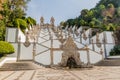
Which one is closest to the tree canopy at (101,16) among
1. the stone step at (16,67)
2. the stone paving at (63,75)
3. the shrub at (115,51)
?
the shrub at (115,51)

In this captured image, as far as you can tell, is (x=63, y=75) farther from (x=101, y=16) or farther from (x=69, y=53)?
(x=101, y=16)

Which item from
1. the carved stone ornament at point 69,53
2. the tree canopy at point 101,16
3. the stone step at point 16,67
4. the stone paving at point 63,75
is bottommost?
the stone paving at point 63,75

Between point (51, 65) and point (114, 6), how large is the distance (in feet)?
112

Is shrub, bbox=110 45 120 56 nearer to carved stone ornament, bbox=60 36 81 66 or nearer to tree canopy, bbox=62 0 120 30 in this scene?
carved stone ornament, bbox=60 36 81 66

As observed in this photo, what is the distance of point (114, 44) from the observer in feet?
93.0

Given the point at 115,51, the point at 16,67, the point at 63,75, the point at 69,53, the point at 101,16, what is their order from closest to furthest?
1. the point at 63,75
2. the point at 16,67
3. the point at 69,53
4. the point at 115,51
5. the point at 101,16

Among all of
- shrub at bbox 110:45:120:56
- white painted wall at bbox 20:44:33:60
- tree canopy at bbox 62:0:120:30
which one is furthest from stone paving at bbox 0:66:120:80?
tree canopy at bbox 62:0:120:30

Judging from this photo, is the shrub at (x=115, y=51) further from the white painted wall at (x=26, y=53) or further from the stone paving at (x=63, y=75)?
the stone paving at (x=63, y=75)

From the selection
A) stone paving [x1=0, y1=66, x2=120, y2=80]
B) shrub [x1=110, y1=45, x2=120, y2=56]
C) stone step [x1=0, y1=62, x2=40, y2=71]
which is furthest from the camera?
shrub [x1=110, y1=45, x2=120, y2=56]

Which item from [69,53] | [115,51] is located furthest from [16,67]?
[115,51]

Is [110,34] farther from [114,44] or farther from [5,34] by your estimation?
[5,34]

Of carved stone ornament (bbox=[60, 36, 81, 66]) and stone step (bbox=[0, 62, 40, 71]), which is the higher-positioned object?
carved stone ornament (bbox=[60, 36, 81, 66])

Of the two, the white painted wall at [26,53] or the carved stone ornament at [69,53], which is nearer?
the carved stone ornament at [69,53]

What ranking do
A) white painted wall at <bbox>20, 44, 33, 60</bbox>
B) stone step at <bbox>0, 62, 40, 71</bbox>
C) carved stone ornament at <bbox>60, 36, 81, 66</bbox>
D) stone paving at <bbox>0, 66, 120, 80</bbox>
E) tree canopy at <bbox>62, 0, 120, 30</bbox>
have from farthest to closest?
1. tree canopy at <bbox>62, 0, 120, 30</bbox>
2. white painted wall at <bbox>20, 44, 33, 60</bbox>
3. carved stone ornament at <bbox>60, 36, 81, 66</bbox>
4. stone step at <bbox>0, 62, 40, 71</bbox>
5. stone paving at <bbox>0, 66, 120, 80</bbox>
